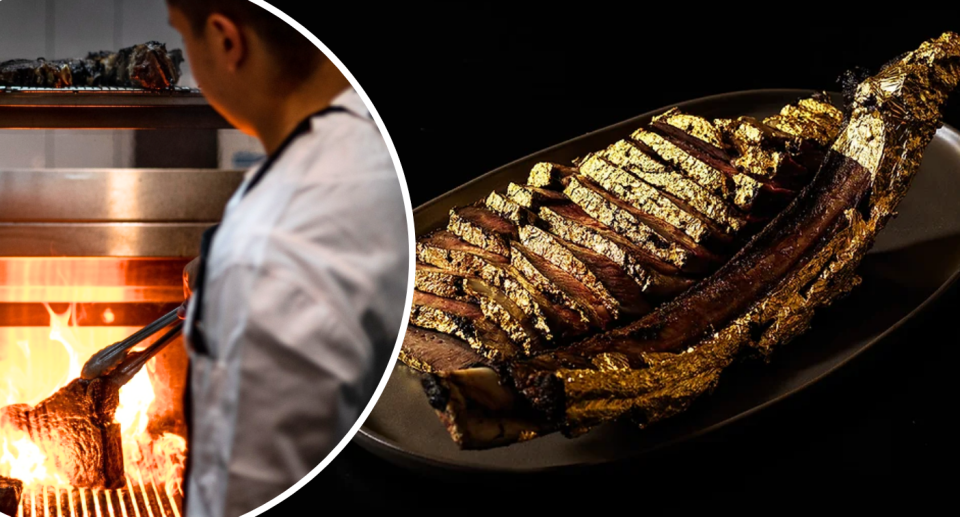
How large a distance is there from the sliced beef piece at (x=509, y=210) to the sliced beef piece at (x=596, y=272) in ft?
0.31

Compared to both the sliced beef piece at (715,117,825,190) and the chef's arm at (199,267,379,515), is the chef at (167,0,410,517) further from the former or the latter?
the sliced beef piece at (715,117,825,190)

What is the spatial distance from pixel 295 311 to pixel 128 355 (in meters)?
0.28

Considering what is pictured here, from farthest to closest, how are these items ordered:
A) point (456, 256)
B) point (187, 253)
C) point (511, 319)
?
point (456, 256), point (511, 319), point (187, 253)

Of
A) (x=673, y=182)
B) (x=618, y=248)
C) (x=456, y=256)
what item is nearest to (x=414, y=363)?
(x=456, y=256)

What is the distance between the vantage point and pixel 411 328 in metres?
2.02

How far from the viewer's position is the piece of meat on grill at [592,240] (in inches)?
75.5

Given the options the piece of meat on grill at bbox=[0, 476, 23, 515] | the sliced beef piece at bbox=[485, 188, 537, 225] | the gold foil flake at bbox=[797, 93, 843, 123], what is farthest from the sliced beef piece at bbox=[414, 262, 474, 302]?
the gold foil flake at bbox=[797, 93, 843, 123]

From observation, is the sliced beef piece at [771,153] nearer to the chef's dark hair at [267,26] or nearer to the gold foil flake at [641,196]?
the gold foil flake at [641,196]

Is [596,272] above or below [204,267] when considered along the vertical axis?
above

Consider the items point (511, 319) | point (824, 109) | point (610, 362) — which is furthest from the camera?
point (824, 109)

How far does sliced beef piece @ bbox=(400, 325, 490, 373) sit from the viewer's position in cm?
188

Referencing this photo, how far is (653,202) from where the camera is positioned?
2.12 m

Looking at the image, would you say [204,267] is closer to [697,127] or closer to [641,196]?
[641,196]

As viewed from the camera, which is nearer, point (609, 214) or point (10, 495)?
point (10, 495)
